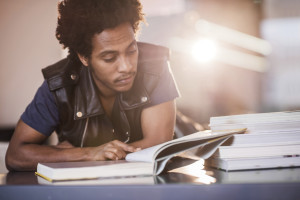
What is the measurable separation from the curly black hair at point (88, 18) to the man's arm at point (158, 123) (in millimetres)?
377

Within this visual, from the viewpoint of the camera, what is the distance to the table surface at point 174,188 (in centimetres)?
51

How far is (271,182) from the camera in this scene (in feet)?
1.69

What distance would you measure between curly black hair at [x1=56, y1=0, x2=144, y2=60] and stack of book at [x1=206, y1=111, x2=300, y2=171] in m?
0.88

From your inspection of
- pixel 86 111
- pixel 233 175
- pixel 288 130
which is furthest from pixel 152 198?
pixel 86 111

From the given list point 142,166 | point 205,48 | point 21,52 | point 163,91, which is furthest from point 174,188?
point 205,48

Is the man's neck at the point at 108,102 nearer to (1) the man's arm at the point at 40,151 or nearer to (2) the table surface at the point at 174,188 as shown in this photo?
(1) the man's arm at the point at 40,151

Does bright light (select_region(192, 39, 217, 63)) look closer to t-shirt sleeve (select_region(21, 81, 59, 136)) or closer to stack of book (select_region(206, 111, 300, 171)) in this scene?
t-shirt sleeve (select_region(21, 81, 59, 136))

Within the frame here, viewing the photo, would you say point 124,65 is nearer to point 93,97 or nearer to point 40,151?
point 93,97

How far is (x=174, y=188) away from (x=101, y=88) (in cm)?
104

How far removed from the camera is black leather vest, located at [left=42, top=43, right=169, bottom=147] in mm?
1425

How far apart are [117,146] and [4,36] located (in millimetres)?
1900

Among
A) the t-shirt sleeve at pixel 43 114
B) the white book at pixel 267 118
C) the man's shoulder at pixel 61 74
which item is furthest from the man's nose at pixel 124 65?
the white book at pixel 267 118

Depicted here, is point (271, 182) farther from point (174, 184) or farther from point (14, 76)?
point (14, 76)

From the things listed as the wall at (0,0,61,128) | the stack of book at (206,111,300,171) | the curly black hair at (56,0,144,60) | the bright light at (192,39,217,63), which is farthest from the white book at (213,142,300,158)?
the bright light at (192,39,217,63)
